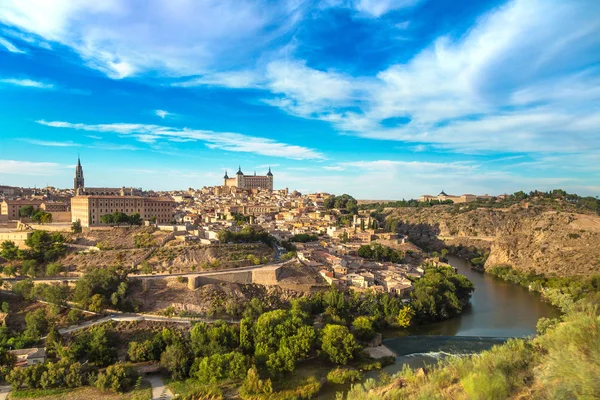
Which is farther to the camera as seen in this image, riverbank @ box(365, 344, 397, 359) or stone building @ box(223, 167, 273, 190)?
stone building @ box(223, 167, 273, 190)

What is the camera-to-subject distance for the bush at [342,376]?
51.0ft

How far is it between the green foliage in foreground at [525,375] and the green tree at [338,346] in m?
3.21

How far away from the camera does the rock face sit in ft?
117

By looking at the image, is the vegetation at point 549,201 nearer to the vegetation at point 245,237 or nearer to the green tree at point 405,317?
the vegetation at point 245,237

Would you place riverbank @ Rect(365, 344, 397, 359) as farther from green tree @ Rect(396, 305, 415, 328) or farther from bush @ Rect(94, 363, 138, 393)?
bush @ Rect(94, 363, 138, 393)

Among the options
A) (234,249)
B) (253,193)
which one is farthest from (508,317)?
(253,193)

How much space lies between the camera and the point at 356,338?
63.5 ft

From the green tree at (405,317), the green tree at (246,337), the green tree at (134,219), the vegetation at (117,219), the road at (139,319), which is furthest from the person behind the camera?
the green tree at (134,219)

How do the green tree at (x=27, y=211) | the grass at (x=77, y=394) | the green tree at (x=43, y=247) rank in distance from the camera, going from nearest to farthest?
the grass at (x=77, y=394), the green tree at (x=43, y=247), the green tree at (x=27, y=211)

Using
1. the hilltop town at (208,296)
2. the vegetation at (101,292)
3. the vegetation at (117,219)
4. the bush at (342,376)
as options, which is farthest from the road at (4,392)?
the vegetation at (117,219)

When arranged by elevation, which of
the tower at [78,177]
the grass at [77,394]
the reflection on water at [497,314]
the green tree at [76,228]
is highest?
the tower at [78,177]

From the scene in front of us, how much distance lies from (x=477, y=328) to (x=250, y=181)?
7556 cm

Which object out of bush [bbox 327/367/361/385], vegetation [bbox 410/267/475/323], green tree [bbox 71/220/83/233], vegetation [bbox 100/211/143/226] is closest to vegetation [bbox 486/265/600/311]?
vegetation [bbox 410/267/475/323]

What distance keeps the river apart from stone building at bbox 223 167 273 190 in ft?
221
